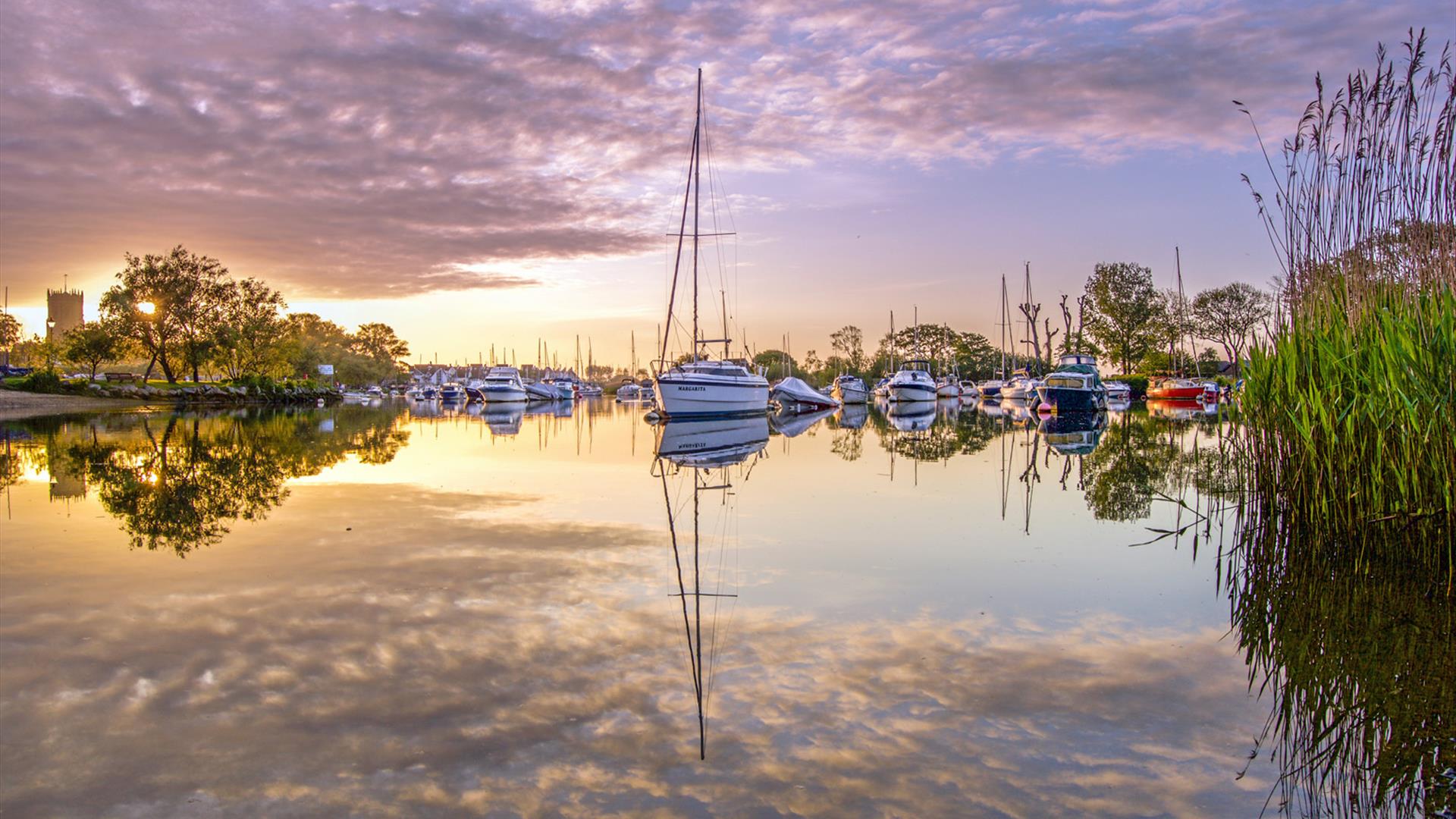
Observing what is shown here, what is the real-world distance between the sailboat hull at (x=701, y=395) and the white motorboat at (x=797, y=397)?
485 inches

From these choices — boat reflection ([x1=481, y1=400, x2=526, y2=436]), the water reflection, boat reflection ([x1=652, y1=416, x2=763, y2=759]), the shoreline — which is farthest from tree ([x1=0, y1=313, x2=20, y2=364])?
boat reflection ([x1=652, y1=416, x2=763, y2=759])

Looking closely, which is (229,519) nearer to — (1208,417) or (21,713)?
(21,713)

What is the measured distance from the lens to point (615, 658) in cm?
548

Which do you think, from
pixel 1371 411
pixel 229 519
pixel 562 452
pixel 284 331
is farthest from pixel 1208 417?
pixel 284 331

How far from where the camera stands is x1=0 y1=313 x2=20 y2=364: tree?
106 meters

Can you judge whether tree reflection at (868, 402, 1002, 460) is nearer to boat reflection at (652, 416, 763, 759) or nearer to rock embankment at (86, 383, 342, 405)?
boat reflection at (652, 416, 763, 759)

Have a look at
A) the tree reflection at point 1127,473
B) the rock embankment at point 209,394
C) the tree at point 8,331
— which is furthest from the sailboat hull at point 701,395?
the tree at point 8,331

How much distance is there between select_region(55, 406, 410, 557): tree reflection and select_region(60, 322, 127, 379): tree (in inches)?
1162

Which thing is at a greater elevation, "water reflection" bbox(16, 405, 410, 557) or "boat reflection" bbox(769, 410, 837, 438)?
"water reflection" bbox(16, 405, 410, 557)

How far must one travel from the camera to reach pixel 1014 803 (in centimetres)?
366

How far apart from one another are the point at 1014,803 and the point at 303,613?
16.3 feet

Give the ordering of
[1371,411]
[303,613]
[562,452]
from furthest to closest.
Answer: [562,452], [1371,411], [303,613]

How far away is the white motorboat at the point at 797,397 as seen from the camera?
5250cm

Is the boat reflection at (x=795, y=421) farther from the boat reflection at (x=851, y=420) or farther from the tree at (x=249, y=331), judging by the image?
the tree at (x=249, y=331)
